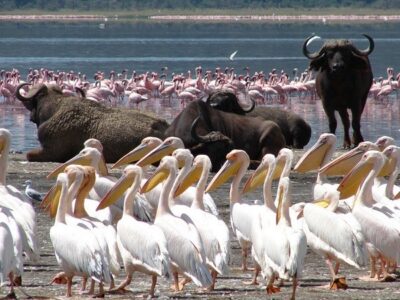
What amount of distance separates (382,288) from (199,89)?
27.1 meters

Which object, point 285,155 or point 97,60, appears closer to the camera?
point 285,155

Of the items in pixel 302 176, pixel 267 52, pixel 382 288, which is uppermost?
pixel 382 288

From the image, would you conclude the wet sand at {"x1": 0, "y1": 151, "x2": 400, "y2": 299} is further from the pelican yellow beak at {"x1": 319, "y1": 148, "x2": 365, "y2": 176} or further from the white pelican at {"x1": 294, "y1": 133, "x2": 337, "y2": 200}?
the white pelican at {"x1": 294, "y1": 133, "x2": 337, "y2": 200}

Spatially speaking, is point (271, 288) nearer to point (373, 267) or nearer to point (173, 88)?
point (373, 267)

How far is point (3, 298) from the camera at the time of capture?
8.49m

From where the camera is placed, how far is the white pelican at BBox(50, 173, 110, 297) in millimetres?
8523

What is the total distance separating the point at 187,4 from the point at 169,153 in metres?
147

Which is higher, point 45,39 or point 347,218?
point 347,218

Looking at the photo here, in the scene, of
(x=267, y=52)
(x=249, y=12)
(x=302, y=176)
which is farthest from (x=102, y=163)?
(x=249, y=12)

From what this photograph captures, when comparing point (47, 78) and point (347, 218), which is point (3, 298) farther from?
point (47, 78)

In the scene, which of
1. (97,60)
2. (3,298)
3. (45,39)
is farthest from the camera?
(45,39)

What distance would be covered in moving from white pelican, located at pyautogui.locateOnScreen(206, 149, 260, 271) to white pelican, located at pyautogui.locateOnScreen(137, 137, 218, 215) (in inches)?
7.1

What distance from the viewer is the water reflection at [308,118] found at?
848 inches

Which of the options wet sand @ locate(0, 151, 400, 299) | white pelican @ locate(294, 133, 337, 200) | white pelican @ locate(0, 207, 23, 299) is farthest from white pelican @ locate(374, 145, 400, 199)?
white pelican @ locate(0, 207, 23, 299)
